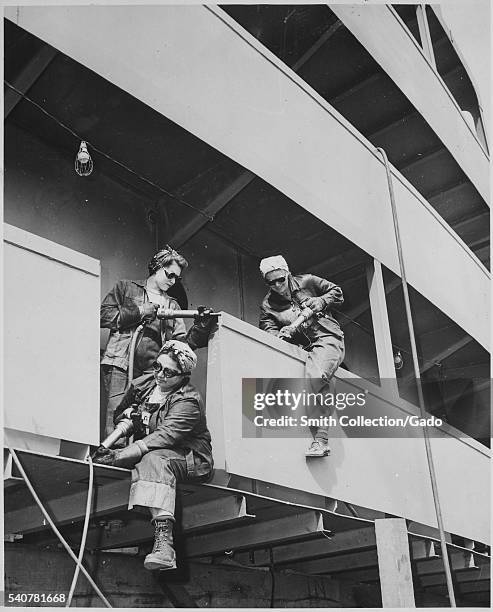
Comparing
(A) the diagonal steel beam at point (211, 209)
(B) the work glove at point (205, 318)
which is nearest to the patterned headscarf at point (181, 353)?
(B) the work glove at point (205, 318)

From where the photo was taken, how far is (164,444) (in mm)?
→ 3404

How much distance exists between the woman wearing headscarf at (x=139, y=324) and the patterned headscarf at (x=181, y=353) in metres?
0.21

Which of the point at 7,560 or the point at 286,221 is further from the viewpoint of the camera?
the point at 286,221

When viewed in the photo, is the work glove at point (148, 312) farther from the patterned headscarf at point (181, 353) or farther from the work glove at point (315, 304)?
the work glove at point (315, 304)

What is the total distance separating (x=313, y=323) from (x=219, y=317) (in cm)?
91

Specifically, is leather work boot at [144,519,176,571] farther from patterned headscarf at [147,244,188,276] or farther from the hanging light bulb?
the hanging light bulb

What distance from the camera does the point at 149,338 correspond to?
158 inches

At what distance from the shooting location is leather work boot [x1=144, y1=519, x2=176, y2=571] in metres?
3.21

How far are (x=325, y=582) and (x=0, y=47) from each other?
3.77 meters

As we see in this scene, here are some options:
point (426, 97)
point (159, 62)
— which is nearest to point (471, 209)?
point (426, 97)

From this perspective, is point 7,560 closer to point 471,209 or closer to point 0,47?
point 0,47

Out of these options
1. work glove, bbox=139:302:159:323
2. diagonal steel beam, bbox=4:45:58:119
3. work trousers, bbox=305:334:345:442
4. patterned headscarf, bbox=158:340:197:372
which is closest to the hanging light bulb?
diagonal steel beam, bbox=4:45:58:119

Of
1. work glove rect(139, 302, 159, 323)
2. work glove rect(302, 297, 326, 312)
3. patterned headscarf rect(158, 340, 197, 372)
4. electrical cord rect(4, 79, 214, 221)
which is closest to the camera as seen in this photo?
patterned headscarf rect(158, 340, 197, 372)

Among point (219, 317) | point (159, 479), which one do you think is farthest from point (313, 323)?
point (159, 479)
